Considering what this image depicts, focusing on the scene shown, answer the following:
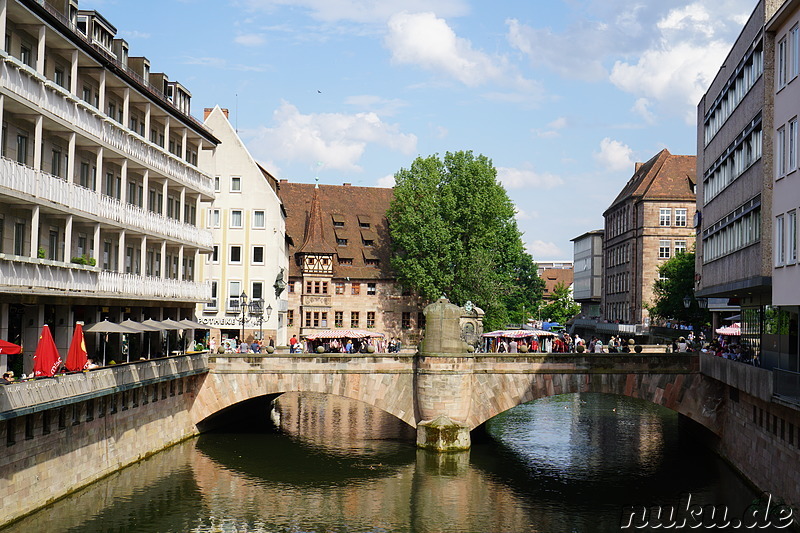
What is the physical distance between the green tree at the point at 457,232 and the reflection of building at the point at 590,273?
45063 mm

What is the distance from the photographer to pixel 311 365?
46.7m

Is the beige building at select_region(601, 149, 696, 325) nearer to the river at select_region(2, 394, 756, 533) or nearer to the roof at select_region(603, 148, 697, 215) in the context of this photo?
the roof at select_region(603, 148, 697, 215)

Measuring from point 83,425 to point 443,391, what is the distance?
59.3 ft

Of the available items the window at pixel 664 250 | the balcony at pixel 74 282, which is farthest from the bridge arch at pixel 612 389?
the window at pixel 664 250

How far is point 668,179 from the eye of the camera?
107 meters

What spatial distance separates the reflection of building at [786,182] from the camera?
3100 cm

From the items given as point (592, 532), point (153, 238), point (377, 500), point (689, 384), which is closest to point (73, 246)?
point (153, 238)

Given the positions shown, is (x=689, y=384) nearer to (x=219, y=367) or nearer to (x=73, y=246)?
(x=219, y=367)

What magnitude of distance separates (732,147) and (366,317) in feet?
199

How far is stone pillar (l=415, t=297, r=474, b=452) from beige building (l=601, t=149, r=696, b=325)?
59100 mm

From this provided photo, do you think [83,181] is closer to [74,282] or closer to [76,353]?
[74,282]

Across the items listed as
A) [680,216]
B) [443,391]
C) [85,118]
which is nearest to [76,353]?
[85,118]

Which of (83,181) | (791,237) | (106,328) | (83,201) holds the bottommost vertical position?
(106,328)

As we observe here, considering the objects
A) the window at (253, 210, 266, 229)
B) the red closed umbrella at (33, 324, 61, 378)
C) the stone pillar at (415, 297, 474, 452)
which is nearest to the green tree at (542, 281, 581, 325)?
the window at (253, 210, 266, 229)
